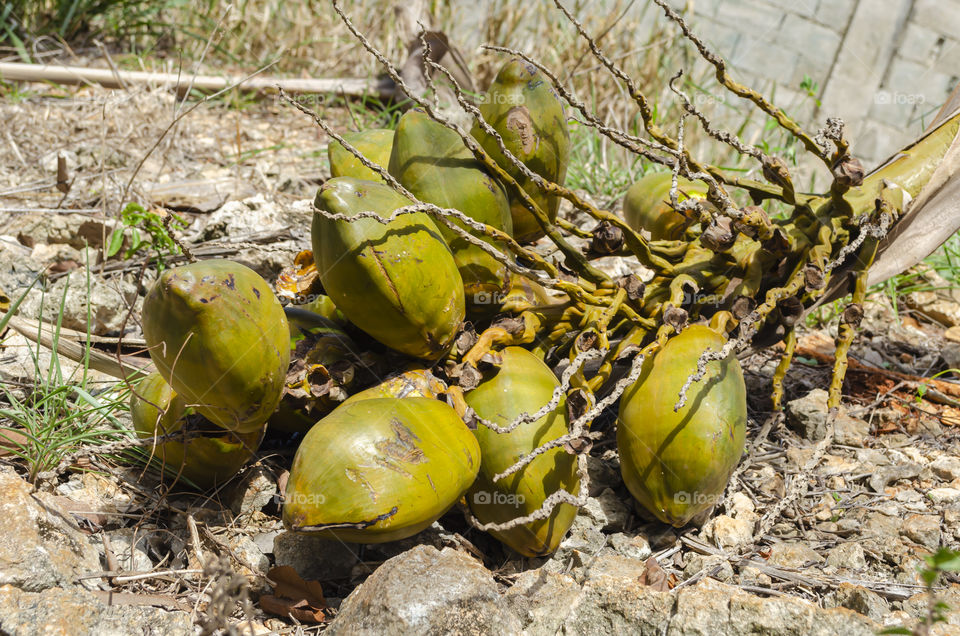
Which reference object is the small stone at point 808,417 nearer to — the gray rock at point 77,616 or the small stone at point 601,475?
the small stone at point 601,475

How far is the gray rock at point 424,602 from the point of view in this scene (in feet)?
4.54

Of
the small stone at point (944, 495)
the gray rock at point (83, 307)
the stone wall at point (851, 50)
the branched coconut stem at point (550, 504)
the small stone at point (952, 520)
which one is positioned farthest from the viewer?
the stone wall at point (851, 50)

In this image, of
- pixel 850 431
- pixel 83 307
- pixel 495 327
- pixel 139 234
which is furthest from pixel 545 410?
pixel 139 234

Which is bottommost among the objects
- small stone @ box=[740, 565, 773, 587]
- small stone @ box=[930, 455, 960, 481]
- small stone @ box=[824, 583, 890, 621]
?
small stone @ box=[740, 565, 773, 587]

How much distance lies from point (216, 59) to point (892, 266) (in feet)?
13.5

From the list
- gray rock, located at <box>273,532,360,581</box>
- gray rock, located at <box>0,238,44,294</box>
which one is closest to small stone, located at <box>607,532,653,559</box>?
gray rock, located at <box>273,532,360,581</box>

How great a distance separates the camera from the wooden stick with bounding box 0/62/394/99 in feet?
13.2

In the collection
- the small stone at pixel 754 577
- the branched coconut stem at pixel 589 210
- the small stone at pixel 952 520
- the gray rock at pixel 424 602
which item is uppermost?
the branched coconut stem at pixel 589 210

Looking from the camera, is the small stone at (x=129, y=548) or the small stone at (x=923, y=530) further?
the small stone at (x=923, y=530)

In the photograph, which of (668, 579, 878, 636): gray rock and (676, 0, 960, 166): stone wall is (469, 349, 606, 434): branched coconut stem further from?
(676, 0, 960, 166): stone wall

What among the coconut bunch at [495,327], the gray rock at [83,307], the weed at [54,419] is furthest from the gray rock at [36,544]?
the gray rock at [83,307]

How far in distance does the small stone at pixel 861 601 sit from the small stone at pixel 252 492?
47.8 inches

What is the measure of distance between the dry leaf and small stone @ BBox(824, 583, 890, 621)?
1.00 meters

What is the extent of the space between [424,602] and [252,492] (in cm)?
66
